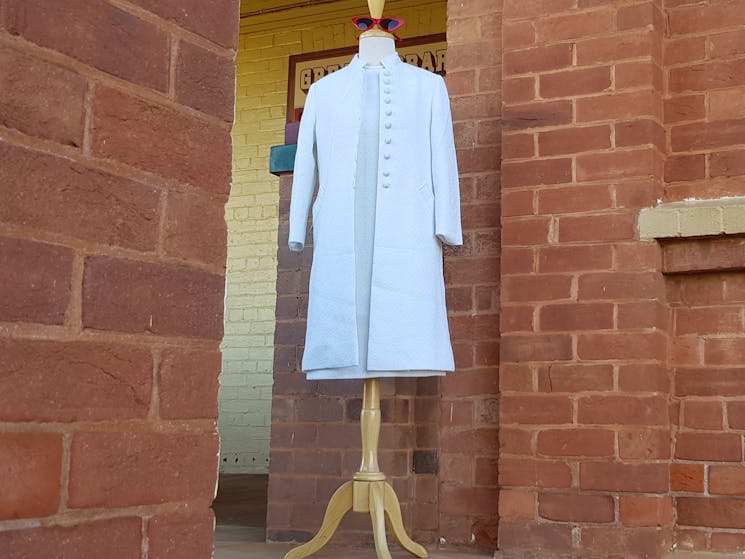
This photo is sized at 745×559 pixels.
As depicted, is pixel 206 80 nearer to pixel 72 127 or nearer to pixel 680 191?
pixel 72 127

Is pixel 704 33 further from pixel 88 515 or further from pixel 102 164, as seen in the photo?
pixel 88 515

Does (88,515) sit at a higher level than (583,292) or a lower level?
lower

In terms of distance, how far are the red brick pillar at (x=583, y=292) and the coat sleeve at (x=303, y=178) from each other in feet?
2.30

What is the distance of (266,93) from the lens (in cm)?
848

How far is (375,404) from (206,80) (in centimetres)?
212

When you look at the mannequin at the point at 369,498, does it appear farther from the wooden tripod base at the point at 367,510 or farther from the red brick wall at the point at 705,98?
the red brick wall at the point at 705,98

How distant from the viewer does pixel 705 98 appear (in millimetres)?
3443

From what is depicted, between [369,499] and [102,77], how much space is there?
230cm

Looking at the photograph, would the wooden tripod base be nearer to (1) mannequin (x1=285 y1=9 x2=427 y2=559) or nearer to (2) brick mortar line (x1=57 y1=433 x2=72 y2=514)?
(1) mannequin (x1=285 y1=9 x2=427 y2=559)

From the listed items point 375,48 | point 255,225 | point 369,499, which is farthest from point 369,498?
point 255,225

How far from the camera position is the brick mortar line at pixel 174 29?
1.21 m

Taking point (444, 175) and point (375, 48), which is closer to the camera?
point (444, 175)

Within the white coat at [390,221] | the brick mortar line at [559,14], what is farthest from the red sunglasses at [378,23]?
the brick mortar line at [559,14]

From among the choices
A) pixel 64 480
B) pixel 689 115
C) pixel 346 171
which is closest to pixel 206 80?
pixel 64 480
